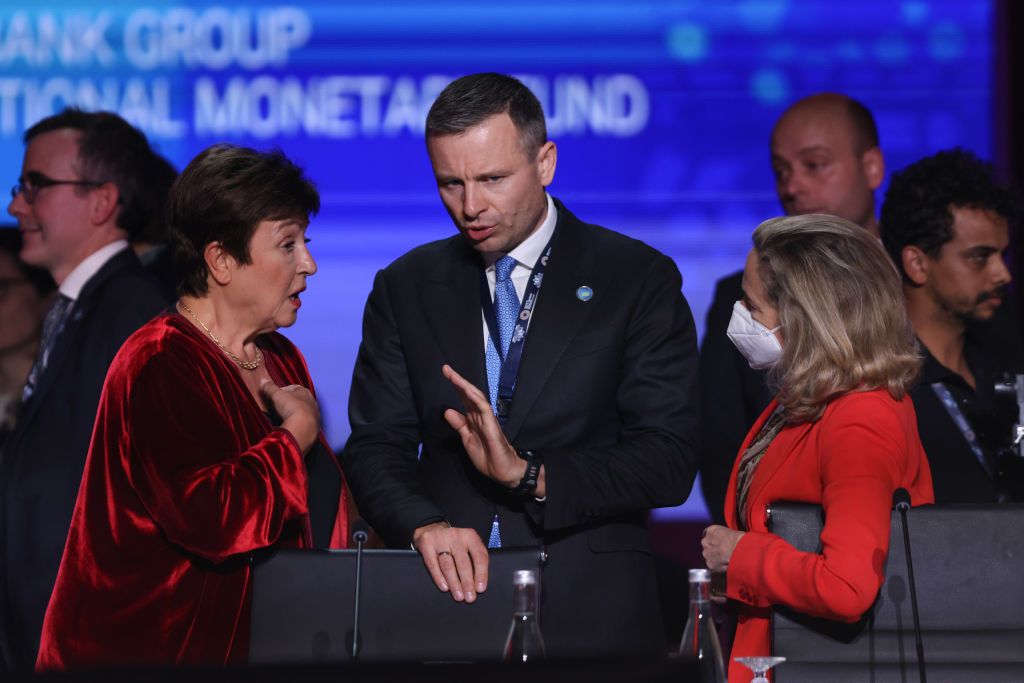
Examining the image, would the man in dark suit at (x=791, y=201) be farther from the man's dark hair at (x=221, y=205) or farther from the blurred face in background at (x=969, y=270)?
the man's dark hair at (x=221, y=205)

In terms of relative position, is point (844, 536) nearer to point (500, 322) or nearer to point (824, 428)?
point (824, 428)

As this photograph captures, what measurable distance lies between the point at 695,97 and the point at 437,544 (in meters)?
2.72

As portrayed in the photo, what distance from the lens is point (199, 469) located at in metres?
2.28

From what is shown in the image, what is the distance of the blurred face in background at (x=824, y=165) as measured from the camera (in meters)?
3.76

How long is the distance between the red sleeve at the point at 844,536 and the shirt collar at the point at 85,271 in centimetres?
206

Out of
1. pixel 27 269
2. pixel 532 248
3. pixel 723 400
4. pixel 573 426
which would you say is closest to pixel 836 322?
pixel 573 426

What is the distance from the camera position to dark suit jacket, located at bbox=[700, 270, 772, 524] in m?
3.53

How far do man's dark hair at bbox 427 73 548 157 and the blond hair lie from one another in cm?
51

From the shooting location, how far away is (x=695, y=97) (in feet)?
14.9

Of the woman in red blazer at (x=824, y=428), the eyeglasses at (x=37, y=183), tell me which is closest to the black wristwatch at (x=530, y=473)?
the woman in red blazer at (x=824, y=428)

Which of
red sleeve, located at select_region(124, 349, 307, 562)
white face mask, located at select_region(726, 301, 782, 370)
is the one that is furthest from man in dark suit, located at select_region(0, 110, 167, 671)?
white face mask, located at select_region(726, 301, 782, 370)

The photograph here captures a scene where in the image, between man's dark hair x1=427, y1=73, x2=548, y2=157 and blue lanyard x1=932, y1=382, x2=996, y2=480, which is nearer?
man's dark hair x1=427, y1=73, x2=548, y2=157

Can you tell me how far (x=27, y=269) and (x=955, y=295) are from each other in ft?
9.02

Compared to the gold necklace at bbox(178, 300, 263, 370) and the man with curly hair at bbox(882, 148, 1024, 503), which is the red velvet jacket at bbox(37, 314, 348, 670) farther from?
the man with curly hair at bbox(882, 148, 1024, 503)
